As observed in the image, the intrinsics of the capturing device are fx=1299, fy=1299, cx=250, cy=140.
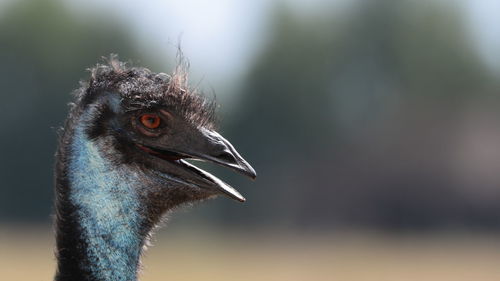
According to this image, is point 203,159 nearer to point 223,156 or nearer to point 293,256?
point 223,156

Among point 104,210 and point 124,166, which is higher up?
point 124,166

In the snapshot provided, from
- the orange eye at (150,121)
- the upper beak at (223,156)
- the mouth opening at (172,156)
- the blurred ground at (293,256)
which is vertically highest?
the upper beak at (223,156)

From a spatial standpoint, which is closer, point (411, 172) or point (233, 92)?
point (411, 172)

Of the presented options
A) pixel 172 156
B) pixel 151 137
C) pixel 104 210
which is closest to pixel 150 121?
pixel 151 137

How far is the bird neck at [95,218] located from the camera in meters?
6.02

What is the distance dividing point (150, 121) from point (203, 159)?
329mm

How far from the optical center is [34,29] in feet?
208

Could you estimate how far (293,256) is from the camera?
4172 centimetres

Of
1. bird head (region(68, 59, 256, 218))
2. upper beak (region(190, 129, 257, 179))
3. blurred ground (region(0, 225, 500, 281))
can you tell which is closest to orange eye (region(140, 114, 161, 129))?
bird head (region(68, 59, 256, 218))

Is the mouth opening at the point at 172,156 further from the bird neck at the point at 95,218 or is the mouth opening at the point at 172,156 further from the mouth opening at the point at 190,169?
the bird neck at the point at 95,218

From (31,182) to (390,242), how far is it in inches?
561

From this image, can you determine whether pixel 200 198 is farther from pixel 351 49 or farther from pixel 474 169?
pixel 351 49

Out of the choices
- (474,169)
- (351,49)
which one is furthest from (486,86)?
(474,169)

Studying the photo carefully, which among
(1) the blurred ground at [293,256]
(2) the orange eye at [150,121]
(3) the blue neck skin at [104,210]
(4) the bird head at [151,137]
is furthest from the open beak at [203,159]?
(1) the blurred ground at [293,256]
